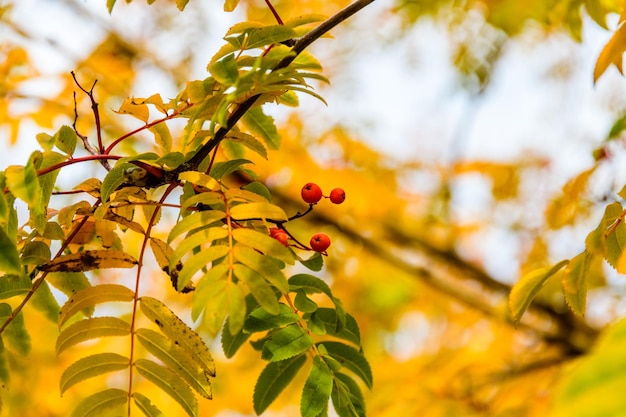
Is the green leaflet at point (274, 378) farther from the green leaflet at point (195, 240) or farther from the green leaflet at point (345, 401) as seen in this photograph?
the green leaflet at point (195, 240)

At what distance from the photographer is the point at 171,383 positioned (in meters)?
1.02

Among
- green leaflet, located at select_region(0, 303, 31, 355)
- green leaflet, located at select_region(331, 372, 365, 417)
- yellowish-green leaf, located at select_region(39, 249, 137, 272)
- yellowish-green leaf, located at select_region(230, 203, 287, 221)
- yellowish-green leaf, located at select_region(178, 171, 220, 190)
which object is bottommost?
green leaflet, located at select_region(331, 372, 365, 417)

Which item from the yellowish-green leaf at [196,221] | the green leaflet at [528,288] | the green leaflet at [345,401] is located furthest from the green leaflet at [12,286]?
the green leaflet at [528,288]

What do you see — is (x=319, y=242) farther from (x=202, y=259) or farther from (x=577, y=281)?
(x=577, y=281)

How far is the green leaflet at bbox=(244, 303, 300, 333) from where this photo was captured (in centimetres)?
97

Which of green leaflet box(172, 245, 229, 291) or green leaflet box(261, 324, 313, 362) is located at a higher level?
green leaflet box(172, 245, 229, 291)

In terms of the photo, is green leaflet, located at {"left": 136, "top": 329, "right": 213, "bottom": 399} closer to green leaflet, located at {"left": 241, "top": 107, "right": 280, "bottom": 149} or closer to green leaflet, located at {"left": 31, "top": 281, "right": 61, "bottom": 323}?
green leaflet, located at {"left": 31, "top": 281, "right": 61, "bottom": 323}

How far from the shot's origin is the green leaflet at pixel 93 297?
1.03 metres

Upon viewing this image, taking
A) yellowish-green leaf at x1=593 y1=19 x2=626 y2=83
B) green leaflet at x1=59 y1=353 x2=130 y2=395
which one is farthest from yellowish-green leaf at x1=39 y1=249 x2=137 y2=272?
yellowish-green leaf at x1=593 y1=19 x2=626 y2=83

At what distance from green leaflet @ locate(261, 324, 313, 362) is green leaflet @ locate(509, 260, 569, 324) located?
34 centimetres

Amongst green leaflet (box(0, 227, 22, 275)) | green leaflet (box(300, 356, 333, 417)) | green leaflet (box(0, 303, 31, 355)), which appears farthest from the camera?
green leaflet (box(0, 303, 31, 355))

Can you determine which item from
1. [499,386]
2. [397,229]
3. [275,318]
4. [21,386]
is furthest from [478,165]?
[275,318]

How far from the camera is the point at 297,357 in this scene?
1.08 metres

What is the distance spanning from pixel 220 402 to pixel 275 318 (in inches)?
81.5
